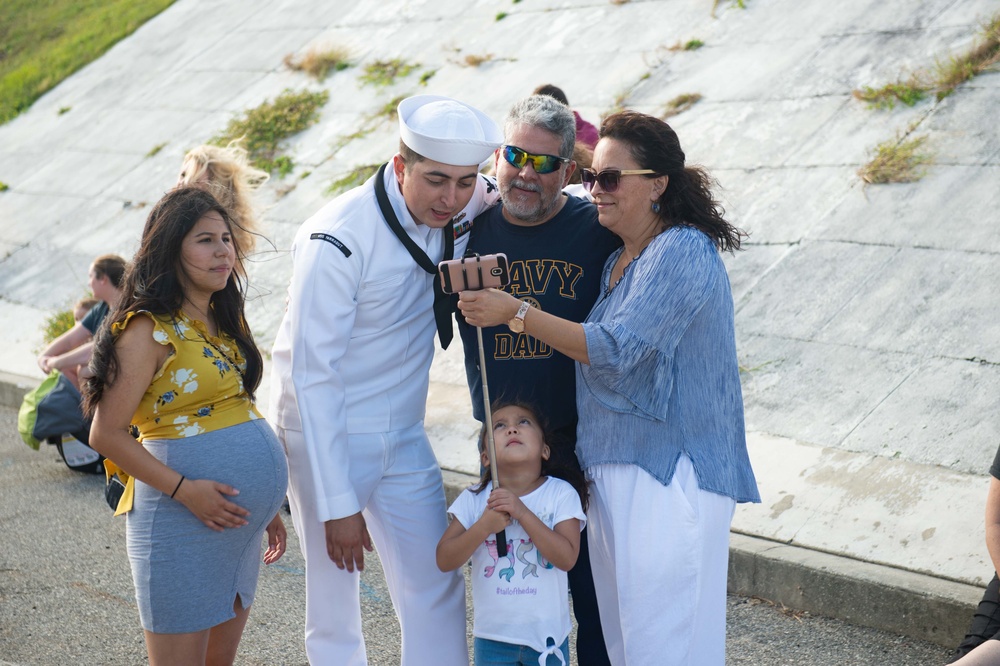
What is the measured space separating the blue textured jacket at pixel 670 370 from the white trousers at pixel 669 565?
56 mm

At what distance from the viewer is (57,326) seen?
29.3 feet

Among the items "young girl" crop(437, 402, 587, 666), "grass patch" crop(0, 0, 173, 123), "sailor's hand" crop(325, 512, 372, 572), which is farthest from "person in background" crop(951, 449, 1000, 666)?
"grass patch" crop(0, 0, 173, 123)

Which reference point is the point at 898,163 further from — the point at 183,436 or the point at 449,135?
the point at 183,436

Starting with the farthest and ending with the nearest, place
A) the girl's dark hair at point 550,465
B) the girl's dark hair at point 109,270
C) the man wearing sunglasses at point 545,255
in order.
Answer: the girl's dark hair at point 109,270, the man wearing sunglasses at point 545,255, the girl's dark hair at point 550,465

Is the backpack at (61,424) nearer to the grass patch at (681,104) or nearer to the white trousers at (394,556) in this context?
the white trousers at (394,556)

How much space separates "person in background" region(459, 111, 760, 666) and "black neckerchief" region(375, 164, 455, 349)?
1.37 feet

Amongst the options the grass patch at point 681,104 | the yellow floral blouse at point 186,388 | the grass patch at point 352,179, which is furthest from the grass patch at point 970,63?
the yellow floral blouse at point 186,388

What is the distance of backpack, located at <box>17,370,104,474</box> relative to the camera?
645cm

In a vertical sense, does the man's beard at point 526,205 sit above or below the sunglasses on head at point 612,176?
below

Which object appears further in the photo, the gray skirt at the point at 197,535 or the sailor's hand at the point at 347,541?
the sailor's hand at the point at 347,541

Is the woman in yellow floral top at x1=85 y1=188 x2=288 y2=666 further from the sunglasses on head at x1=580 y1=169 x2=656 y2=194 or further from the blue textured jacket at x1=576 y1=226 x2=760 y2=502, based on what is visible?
the sunglasses on head at x1=580 y1=169 x2=656 y2=194

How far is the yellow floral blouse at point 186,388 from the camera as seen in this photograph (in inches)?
121

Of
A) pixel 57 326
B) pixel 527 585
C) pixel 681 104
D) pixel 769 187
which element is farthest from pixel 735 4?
pixel 527 585

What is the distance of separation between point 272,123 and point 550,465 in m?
8.31
